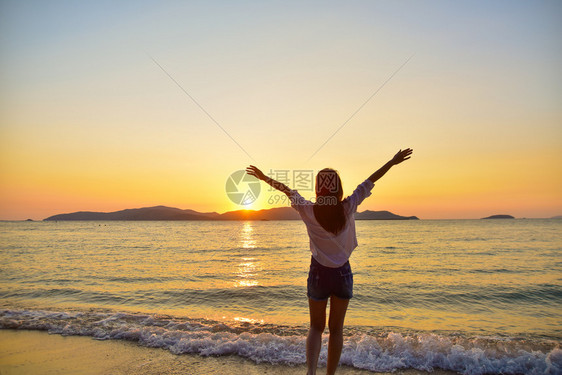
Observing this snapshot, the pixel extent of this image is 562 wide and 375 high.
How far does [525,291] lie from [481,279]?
210cm

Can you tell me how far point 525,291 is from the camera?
11898 mm

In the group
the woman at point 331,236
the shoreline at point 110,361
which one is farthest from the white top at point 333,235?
the shoreline at point 110,361

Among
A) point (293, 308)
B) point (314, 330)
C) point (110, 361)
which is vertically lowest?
point (293, 308)

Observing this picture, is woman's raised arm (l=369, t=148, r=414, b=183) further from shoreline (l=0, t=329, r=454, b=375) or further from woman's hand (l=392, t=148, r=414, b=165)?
shoreline (l=0, t=329, r=454, b=375)

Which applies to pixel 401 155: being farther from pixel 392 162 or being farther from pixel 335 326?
pixel 335 326

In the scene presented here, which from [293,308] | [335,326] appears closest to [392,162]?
[335,326]

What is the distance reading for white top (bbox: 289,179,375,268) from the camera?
326 cm

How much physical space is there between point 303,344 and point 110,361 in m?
3.14

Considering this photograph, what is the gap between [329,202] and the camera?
320cm

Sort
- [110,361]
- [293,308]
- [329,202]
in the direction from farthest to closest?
[293,308] → [110,361] → [329,202]

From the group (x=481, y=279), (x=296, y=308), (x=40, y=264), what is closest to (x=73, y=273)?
(x=40, y=264)

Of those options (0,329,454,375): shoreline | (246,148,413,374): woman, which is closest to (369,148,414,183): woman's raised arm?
(246,148,413,374): woman

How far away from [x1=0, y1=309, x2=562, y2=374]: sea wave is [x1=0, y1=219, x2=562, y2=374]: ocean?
2 centimetres

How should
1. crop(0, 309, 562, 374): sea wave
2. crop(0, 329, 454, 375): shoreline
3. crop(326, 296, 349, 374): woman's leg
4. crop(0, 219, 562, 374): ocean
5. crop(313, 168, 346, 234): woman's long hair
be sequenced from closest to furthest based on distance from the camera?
crop(313, 168, 346, 234): woman's long hair
crop(326, 296, 349, 374): woman's leg
crop(0, 329, 454, 375): shoreline
crop(0, 309, 562, 374): sea wave
crop(0, 219, 562, 374): ocean
